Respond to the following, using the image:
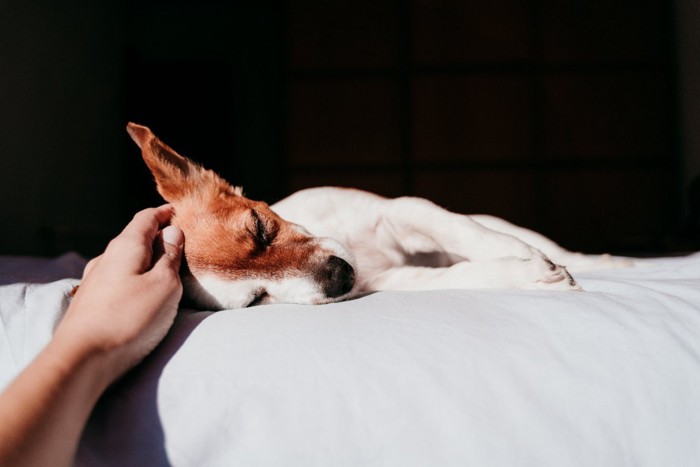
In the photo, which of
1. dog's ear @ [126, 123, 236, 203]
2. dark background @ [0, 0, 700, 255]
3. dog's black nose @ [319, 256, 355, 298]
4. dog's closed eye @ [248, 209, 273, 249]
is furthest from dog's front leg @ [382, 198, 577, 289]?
dark background @ [0, 0, 700, 255]

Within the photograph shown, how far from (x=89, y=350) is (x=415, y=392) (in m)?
0.36

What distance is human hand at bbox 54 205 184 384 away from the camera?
62cm

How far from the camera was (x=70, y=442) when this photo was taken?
21.7 inches

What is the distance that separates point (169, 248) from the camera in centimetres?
90

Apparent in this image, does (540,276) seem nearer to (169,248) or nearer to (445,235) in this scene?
(445,235)

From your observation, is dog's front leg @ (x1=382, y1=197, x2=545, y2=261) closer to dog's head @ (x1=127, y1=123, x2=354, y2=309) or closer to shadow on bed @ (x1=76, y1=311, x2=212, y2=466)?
dog's head @ (x1=127, y1=123, x2=354, y2=309)

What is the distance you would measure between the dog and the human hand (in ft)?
0.85

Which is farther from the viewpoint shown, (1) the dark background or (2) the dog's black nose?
(1) the dark background

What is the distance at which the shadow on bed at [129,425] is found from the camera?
584 mm

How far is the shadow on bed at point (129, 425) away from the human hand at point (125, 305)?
0.03m

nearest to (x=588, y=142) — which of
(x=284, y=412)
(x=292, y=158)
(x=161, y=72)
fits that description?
(x=292, y=158)

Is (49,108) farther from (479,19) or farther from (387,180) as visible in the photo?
(479,19)

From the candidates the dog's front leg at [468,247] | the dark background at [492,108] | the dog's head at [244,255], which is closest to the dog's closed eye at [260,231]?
the dog's head at [244,255]

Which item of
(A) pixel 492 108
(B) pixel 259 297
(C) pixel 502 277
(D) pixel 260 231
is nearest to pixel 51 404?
(B) pixel 259 297
